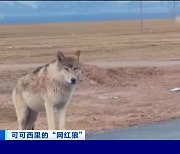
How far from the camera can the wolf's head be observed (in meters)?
10.2

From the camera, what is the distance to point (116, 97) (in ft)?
64.5

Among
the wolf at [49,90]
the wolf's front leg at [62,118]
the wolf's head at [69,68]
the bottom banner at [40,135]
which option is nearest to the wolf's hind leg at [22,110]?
the wolf at [49,90]

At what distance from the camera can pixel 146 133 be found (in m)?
12.5

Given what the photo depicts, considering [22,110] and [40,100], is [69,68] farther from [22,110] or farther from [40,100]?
[22,110]

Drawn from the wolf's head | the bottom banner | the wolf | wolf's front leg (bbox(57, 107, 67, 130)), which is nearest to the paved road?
wolf's front leg (bbox(57, 107, 67, 130))

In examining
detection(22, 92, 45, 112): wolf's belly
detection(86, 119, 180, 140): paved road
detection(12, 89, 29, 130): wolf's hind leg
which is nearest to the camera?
detection(22, 92, 45, 112): wolf's belly

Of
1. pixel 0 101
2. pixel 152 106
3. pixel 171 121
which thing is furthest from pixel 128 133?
pixel 0 101

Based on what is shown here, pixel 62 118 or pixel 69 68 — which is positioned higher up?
pixel 69 68

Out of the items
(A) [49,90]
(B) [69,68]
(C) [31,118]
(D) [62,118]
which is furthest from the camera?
(C) [31,118]

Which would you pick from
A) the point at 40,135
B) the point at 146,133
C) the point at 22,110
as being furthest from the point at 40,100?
the point at 40,135

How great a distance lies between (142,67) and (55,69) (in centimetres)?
1781

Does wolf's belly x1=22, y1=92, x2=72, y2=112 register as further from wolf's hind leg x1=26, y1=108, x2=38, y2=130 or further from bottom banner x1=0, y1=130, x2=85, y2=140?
bottom banner x1=0, y1=130, x2=85, y2=140

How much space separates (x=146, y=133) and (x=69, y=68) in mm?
2872
